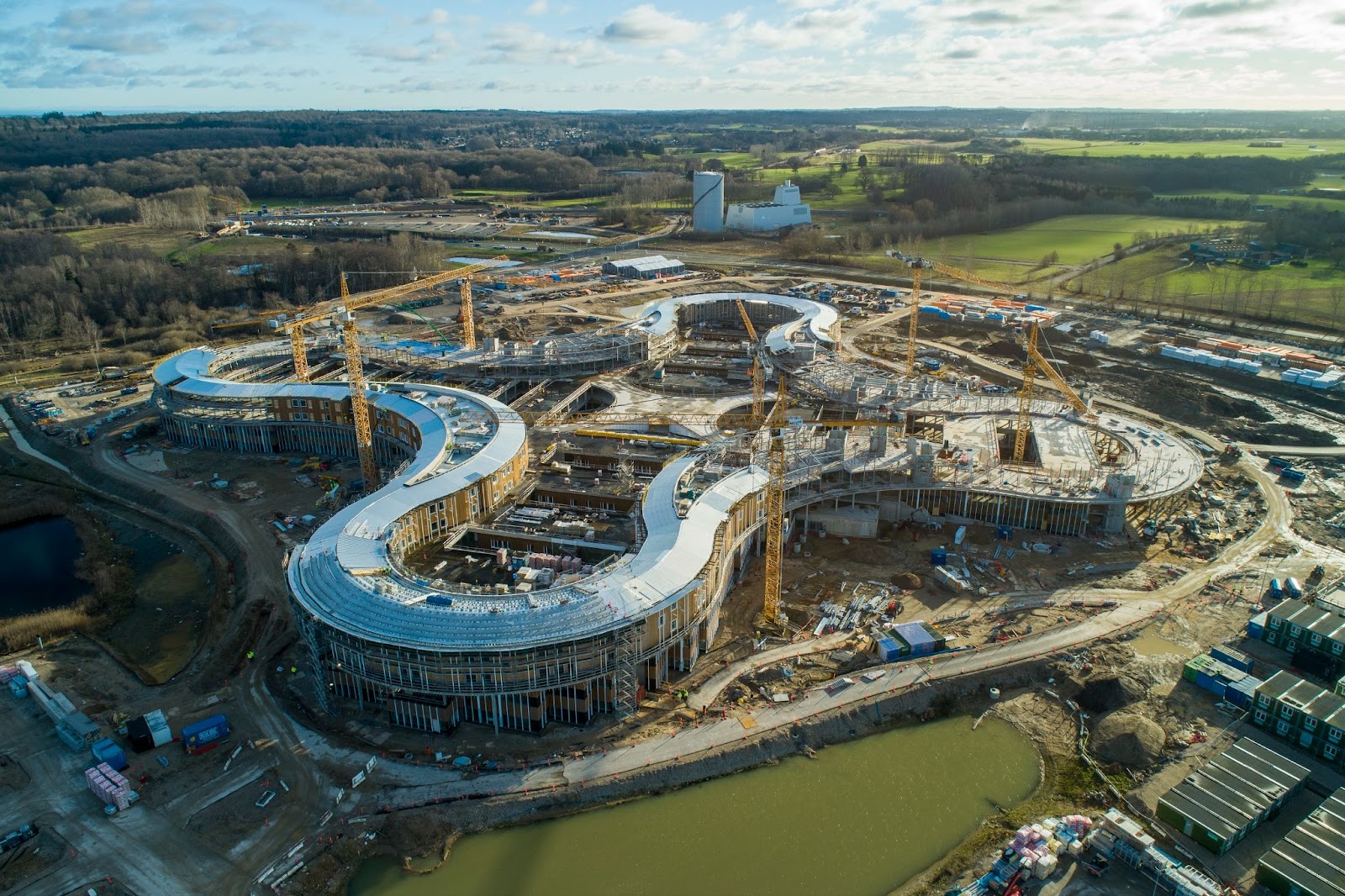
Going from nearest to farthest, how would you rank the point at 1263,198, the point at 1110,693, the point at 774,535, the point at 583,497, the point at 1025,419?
the point at 1110,693 < the point at 774,535 < the point at 583,497 < the point at 1025,419 < the point at 1263,198

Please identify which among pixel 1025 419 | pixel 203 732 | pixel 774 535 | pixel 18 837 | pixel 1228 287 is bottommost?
pixel 18 837

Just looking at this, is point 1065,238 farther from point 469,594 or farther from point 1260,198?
point 469,594

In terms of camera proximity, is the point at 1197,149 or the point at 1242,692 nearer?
the point at 1242,692

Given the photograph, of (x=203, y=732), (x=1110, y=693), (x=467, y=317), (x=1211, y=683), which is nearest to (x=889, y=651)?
(x=1110, y=693)

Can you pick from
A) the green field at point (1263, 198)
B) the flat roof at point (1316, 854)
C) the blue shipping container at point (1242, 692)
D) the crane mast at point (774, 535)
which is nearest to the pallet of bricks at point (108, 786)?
the crane mast at point (774, 535)

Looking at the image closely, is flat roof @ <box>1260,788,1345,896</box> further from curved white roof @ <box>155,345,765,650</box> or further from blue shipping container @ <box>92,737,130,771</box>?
blue shipping container @ <box>92,737,130,771</box>

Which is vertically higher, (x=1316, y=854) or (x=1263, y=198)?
(x=1263, y=198)
